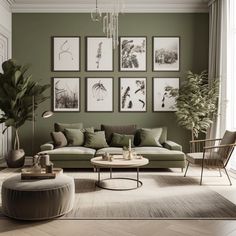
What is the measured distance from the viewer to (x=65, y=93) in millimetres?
7547

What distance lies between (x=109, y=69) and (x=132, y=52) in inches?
27.2

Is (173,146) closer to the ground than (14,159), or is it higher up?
higher up

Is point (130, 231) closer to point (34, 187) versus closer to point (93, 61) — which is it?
point (34, 187)

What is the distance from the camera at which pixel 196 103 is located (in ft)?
22.0

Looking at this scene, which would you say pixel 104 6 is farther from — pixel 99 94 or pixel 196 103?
pixel 196 103

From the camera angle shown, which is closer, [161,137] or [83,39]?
[161,137]

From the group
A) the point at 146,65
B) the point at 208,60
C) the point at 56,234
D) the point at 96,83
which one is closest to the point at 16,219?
the point at 56,234

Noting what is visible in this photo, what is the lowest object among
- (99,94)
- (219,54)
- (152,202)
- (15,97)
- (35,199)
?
(152,202)

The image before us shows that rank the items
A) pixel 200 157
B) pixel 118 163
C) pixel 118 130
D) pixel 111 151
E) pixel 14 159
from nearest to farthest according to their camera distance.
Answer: pixel 118 163, pixel 200 157, pixel 111 151, pixel 14 159, pixel 118 130

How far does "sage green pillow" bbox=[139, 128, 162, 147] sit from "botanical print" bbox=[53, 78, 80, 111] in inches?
73.1

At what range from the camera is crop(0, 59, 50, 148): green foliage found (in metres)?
6.44

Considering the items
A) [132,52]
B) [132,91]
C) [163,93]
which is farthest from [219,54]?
[132,91]

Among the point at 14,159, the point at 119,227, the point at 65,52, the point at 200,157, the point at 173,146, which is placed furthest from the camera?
the point at 65,52

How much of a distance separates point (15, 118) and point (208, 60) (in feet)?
15.4
